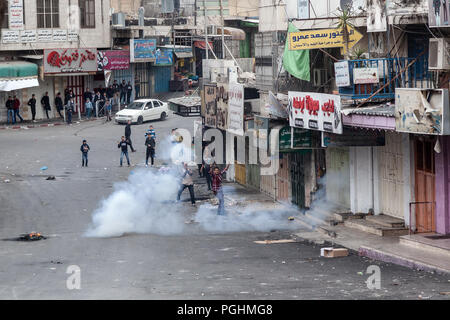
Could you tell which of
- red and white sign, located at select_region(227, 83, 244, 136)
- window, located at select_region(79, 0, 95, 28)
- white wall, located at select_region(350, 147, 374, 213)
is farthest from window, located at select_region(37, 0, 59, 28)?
white wall, located at select_region(350, 147, 374, 213)

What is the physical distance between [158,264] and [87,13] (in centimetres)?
3507

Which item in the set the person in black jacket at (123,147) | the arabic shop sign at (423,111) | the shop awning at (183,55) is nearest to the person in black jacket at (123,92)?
the shop awning at (183,55)

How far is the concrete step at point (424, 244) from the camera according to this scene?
18000 millimetres

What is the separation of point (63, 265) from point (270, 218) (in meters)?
8.38

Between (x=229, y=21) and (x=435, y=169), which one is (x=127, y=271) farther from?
(x=229, y=21)

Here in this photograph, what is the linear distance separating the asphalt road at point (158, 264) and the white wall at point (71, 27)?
19.9 m

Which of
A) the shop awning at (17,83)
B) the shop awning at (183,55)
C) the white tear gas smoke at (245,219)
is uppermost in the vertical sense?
the shop awning at (183,55)

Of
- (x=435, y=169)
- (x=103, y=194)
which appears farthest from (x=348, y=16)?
(x=103, y=194)

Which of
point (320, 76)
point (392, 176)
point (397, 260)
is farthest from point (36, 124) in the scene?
point (397, 260)

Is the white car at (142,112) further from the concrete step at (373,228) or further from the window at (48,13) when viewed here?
the concrete step at (373,228)

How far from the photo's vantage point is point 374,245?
64.9 feet

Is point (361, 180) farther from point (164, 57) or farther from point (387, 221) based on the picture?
point (164, 57)

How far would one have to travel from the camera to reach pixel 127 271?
17.5 metres

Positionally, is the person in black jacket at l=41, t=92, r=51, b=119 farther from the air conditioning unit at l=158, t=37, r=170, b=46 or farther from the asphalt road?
the asphalt road
